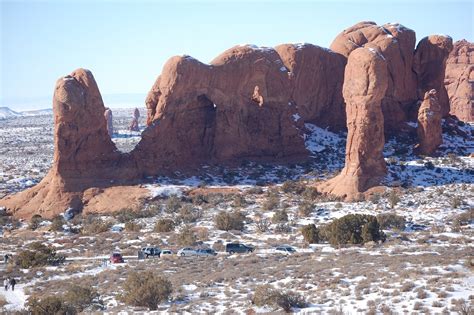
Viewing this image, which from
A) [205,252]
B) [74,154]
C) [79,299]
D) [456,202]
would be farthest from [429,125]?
[79,299]

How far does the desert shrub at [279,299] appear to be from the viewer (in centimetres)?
1872

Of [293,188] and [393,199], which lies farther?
[293,188]

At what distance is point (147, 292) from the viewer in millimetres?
19875

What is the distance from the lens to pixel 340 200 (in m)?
38.3

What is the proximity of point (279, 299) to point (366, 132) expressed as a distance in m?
21.2

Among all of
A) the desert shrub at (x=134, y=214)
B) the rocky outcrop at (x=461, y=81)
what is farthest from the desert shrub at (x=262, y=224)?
the rocky outcrop at (x=461, y=81)

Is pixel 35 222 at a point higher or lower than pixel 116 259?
lower

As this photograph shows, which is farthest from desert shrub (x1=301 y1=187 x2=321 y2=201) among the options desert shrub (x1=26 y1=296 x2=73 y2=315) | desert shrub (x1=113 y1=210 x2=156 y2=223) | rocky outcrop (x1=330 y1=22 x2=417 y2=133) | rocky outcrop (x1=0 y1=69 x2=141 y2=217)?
desert shrub (x1=26 y1=296 x2=73 y2=315)

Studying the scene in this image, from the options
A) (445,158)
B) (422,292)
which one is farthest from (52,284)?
(445,158)

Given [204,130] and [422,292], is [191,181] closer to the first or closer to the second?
[204,130]

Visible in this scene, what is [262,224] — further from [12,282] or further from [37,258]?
[12,282]

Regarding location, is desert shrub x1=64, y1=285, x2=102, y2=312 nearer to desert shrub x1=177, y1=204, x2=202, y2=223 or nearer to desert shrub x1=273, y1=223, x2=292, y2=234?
desert shrub x1=273, y1=223, x2=292, y2=234

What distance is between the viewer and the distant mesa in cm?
3938

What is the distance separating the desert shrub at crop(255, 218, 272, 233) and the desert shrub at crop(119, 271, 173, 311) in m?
13.8
